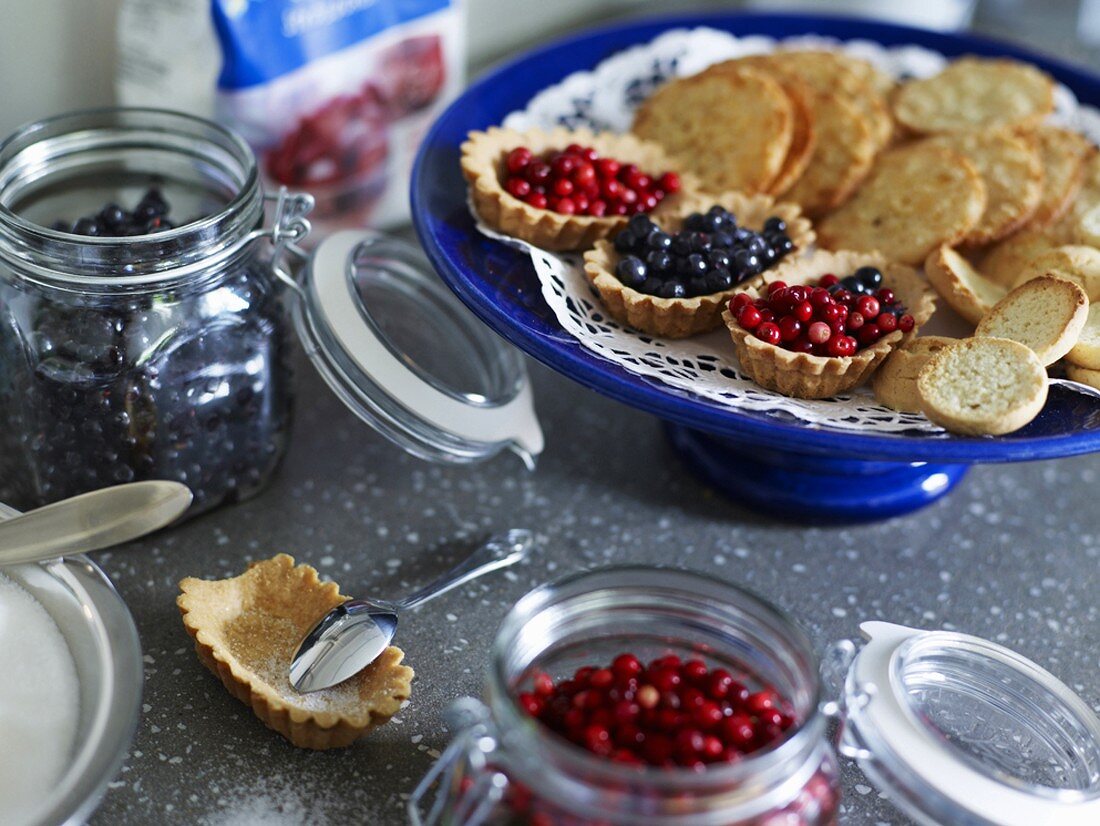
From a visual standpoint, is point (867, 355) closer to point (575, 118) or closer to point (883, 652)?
point (883, 652)

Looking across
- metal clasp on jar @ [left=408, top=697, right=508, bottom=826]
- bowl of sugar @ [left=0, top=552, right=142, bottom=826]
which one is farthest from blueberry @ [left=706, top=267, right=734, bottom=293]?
bowl of sugar @ [left=0, top=552, right=142, bottom=826]

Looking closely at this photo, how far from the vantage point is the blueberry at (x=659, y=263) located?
4.22ft

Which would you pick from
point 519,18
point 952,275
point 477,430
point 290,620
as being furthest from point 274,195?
point 519,18

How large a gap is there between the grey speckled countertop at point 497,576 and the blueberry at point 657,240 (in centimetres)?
33

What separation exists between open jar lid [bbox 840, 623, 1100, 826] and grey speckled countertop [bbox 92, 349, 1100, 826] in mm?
123

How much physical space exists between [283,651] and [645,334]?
52 cm

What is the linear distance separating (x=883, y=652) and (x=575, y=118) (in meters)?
0.91

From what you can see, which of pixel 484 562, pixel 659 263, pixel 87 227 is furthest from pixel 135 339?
pixel 659 263

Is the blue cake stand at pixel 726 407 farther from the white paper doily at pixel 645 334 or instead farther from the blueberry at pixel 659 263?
the blueberry at pixel 659 263

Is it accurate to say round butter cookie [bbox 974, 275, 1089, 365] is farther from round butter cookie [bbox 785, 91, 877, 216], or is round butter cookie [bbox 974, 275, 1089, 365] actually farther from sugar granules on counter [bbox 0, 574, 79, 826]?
sugar granules on counter [bbox 0, 574, 79, 826]

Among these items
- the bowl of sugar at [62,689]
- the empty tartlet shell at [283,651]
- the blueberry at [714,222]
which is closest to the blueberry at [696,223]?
the blueberry at [714,222]

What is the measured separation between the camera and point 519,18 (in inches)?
86.5

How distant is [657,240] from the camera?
1.30 metres

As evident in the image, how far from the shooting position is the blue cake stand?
1.13m
